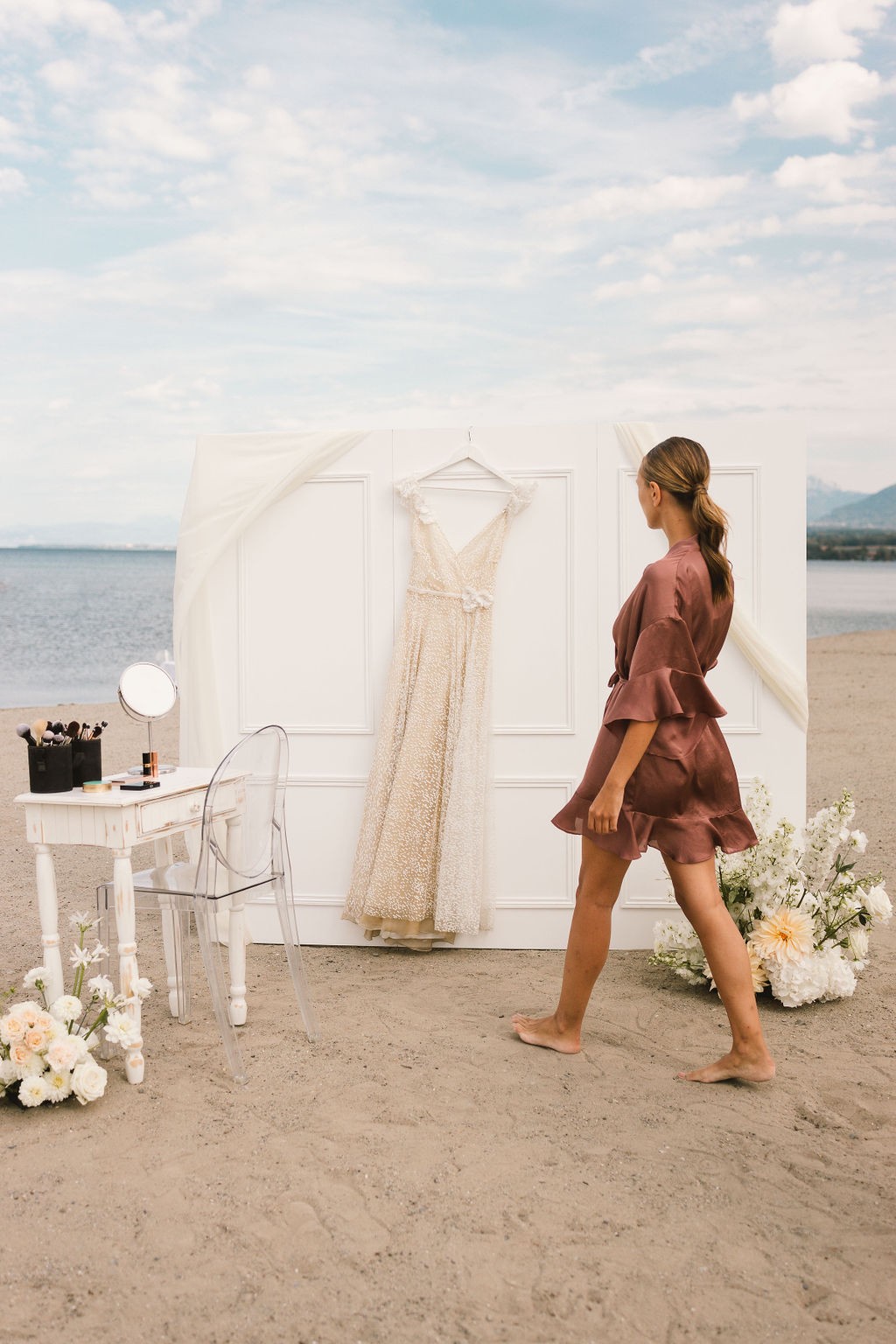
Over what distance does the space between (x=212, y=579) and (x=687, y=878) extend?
2.44 m

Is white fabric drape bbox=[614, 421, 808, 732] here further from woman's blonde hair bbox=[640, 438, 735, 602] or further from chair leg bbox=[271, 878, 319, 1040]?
chair leg bbox=[271, 878, 319, 1040]

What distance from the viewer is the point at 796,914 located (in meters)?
3.82

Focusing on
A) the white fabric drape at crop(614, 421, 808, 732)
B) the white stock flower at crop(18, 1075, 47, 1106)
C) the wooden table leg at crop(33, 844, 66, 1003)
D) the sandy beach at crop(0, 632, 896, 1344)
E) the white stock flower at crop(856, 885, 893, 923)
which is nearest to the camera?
the sandy beach at crop(0, 632, 896, 1344)

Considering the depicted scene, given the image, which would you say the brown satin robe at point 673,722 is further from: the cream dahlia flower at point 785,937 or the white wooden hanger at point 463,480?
the white wooden hanger at point 463,480

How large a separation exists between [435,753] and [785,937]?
1478 mm

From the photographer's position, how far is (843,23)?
7578 millimetres

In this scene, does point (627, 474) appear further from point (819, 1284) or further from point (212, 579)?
point (819, 1284)

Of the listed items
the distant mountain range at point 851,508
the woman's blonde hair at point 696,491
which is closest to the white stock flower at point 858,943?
the woman's blonde hair at point 696,491

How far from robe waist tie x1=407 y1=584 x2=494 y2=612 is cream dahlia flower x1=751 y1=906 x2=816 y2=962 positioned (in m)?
1.60

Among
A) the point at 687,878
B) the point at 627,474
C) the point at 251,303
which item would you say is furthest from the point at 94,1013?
the point at 251,303

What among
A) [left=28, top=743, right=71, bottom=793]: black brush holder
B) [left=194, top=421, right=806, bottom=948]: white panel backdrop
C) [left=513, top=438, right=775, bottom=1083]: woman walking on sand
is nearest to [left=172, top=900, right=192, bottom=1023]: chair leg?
[left=28, top=743, right=71, bottom=793]: black brush holder

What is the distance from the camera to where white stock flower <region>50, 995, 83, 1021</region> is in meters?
3.14

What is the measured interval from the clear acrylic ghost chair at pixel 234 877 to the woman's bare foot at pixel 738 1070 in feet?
3.98

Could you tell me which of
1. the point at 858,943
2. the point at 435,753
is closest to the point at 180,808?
the point at 435,753
